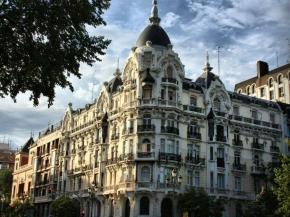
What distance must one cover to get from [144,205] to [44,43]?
43.5m

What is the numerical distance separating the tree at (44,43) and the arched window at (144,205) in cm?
4108

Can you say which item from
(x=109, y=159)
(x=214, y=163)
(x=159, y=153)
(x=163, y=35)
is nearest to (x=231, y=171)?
(x=214, y=163)

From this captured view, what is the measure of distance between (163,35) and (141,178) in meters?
20.7

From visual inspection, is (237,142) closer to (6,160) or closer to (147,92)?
(147,92)

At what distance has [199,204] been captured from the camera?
5653 cm

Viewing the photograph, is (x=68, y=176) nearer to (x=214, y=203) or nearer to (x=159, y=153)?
(x=159, y=153)

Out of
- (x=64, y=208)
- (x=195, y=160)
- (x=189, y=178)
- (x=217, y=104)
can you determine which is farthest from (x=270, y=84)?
(x=64, y=208)

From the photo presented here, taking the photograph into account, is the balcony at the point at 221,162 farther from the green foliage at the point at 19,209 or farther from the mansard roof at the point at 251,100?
the green foliage at the point at 19,209

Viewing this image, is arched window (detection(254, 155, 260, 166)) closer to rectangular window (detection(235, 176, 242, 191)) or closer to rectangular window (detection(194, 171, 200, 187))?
rectangular window (detection(235, 176, 242, 191))

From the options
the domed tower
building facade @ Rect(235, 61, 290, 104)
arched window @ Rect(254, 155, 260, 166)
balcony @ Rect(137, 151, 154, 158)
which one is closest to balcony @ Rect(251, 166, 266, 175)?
arched window @ Rect(254, 155, 260, 166)

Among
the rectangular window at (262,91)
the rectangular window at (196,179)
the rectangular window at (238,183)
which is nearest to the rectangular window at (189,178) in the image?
the rectangular window at (196,179)

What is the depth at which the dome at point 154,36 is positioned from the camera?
66562 mm

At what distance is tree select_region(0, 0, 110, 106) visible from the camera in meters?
19.1

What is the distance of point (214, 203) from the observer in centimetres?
5916
